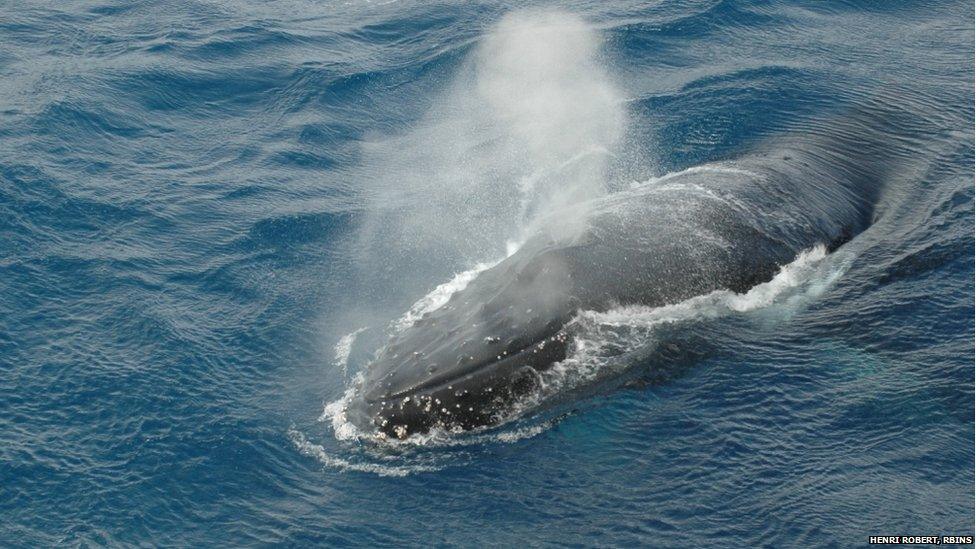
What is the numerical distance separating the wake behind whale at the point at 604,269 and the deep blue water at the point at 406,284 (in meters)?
0.84

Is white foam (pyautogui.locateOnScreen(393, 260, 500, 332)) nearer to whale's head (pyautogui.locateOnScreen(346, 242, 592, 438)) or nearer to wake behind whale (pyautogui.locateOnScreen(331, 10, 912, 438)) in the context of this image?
wake behind whale (pyautogui.locateOnScreen(331, 10, 912, 438))

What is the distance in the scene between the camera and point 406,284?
89.0ft

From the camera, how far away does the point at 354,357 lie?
78.1ft

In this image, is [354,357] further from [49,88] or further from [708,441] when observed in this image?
[49,88]

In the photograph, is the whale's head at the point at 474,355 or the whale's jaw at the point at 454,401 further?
the whale's head at the point at 474,355

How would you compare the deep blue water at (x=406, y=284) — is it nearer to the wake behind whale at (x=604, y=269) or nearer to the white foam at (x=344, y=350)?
the white foam at (x=344, y=350)

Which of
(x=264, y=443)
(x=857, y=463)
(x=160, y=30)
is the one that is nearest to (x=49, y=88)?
(x=160, y=30)

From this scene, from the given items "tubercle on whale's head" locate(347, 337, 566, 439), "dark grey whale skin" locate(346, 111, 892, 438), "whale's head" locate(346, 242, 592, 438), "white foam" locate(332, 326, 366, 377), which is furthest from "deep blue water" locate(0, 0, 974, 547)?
"dark grey whale skin" locate(346, 111, 892, 438)

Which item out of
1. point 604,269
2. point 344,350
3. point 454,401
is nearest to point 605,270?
point 604,269

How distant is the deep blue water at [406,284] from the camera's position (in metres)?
19.1

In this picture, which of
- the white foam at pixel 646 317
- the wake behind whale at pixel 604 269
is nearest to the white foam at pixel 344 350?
the wake behind whale at pixel 604 269

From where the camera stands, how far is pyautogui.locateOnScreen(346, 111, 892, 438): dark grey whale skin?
69.0 ft

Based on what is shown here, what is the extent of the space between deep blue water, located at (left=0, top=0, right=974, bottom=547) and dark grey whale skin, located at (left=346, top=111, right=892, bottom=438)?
827 millimetres

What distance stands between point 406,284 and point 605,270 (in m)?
6.27
